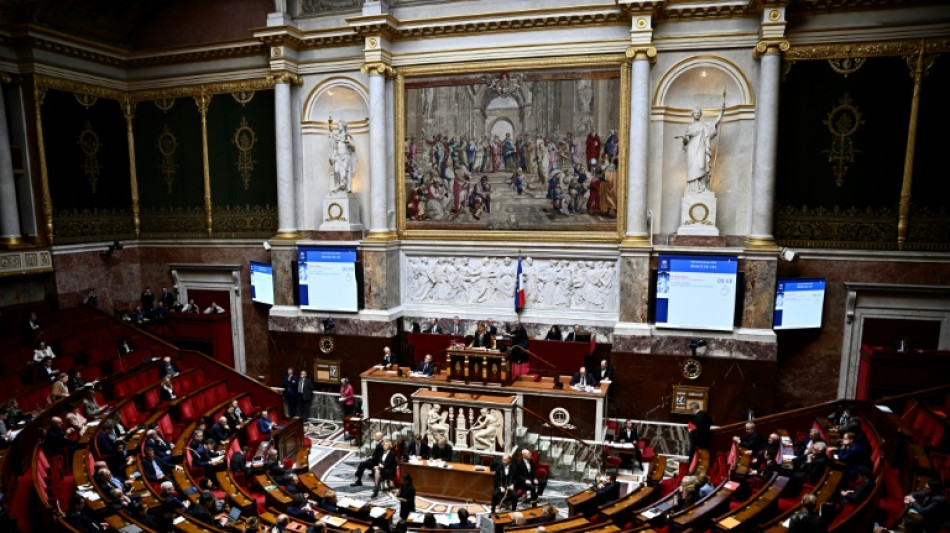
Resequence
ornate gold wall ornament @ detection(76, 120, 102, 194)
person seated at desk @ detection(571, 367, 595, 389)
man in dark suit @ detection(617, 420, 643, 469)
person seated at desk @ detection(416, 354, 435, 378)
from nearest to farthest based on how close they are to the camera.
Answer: man in dark suit @ detection(617, 420, 643, 469) → person seated at desk @ detection(571, 367, 595, 389) → person seated at desk @ detection(416, 354, 435, 378) → ornate gold wall ornament @ detection(76, 120, 102, 194)

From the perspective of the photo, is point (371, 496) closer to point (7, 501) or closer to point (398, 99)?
point (7, 501)

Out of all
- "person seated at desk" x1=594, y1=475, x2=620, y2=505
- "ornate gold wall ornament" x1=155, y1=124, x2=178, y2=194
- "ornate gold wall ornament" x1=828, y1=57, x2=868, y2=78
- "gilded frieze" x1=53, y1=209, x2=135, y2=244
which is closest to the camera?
"person seated at desk" x1=594, y1=475, x2=620, y2=505

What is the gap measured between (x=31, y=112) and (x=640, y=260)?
18.4 metres

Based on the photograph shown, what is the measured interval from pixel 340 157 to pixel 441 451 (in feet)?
31.3

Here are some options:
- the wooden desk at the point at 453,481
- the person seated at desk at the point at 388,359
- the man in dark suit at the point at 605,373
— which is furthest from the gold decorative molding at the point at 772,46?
the person seated at desk at the point at 388,359

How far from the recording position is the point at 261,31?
17.8 m

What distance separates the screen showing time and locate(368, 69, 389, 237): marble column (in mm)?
8136

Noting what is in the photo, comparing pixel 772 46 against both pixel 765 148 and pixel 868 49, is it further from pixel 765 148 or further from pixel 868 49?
pixel 765 148

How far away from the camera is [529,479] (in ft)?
39.9

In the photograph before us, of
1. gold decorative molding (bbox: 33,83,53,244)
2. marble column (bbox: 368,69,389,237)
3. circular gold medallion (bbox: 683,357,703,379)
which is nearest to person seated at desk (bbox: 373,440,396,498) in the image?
marble column (bbox: 368,69,389,237)

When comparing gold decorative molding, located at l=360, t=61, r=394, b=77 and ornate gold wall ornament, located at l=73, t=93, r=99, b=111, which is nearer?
gold decorative molding, located at l=360, t=61, r=394, b=77

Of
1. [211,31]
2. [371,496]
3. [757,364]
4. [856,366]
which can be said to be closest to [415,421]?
[371,496]

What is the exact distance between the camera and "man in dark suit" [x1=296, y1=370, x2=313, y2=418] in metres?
16.8

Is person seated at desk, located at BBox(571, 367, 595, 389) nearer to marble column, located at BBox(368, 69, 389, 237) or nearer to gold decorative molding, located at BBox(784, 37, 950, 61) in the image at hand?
marble column, located at BBox(368, 69, 389, 237)
